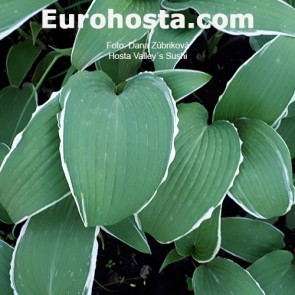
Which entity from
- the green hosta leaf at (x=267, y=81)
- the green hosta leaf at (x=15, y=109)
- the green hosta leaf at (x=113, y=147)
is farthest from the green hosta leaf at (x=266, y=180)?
the green hosta leaf at (x=15, y=109)

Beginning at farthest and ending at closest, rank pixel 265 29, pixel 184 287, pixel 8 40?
pixel 8 40, pixel 184 287, pixel 265 29

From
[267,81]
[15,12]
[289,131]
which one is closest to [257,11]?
[267,81]

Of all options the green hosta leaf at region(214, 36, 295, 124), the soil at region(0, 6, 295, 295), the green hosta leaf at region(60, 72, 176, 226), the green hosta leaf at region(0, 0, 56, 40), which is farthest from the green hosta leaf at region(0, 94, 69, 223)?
the soil at region(0, 6, 295, 295)

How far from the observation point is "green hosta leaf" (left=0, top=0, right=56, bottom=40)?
69 cm

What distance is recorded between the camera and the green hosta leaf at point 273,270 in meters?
0.75

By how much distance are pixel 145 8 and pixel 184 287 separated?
518 millimetres

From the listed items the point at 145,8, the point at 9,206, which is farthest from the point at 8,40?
the point at 9,206

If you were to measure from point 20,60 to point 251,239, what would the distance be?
0.52 m

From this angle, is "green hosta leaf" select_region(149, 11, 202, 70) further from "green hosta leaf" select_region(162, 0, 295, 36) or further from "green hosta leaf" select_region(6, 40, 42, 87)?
"green hosta leaf" select_region(6, 40, 42, 87)

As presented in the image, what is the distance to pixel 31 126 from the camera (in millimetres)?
640

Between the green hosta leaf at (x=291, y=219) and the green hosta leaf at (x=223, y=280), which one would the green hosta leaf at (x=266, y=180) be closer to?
the green hosta leaf at (x=223, y=280)

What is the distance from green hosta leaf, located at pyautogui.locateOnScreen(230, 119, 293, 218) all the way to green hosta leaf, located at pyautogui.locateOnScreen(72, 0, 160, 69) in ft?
0.76

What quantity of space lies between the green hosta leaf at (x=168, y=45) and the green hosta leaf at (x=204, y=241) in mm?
219

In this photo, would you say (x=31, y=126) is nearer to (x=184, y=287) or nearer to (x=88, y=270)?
(x=88, y=270)
